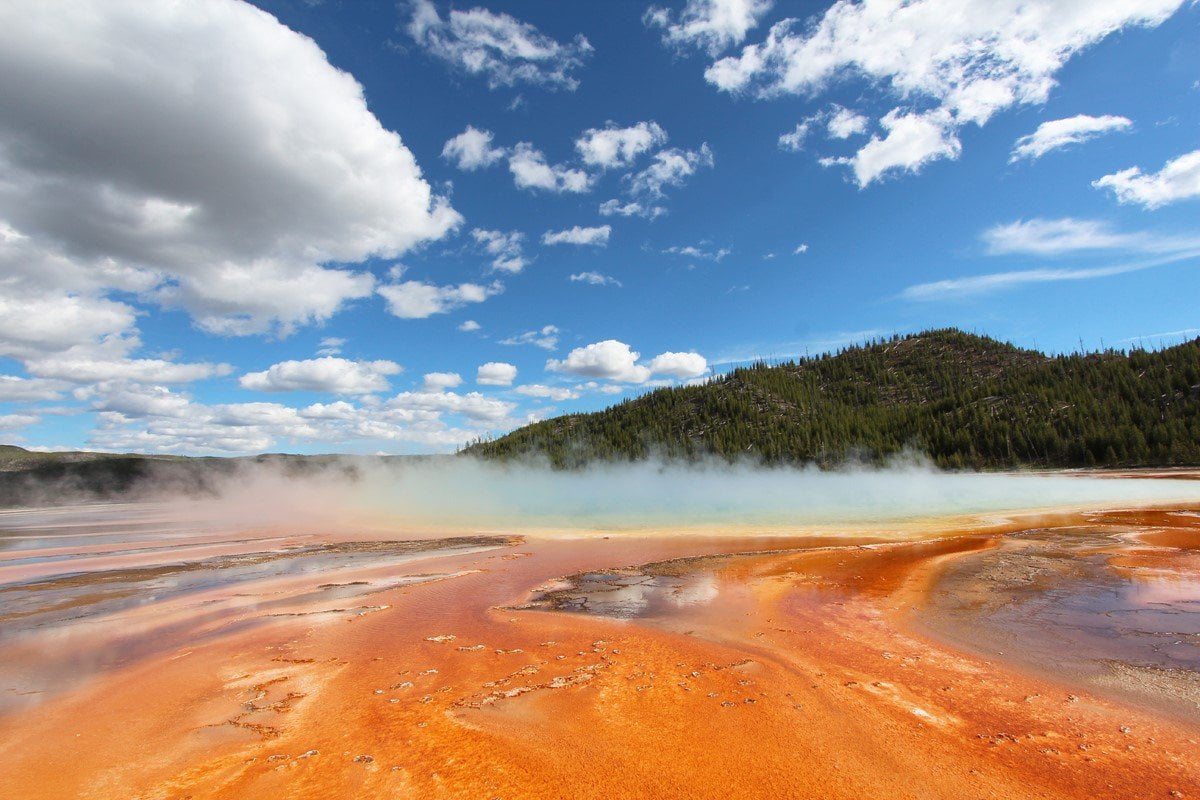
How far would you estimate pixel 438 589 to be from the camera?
1248 cm

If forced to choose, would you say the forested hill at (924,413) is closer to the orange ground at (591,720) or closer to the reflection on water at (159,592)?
the orange ground at (591,720)

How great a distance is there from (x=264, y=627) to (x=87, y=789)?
5.32 m

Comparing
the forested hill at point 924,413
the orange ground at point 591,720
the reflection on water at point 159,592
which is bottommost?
the orange ground at point 591,720

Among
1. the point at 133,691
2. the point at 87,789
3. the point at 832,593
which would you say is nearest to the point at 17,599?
the point at 133,691

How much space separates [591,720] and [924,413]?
10882 cm

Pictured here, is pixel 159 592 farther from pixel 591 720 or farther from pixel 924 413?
pixel 924 413

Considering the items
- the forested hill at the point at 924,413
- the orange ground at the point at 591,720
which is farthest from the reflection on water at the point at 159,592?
the forested hill at the point at 924,413

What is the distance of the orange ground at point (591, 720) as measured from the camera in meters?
4.45

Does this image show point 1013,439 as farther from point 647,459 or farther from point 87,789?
point 87,789

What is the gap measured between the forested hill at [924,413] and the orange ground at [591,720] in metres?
79.0

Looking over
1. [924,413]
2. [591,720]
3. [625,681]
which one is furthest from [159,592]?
[924,413]

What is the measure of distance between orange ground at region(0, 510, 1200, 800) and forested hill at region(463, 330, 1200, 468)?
3110 inches

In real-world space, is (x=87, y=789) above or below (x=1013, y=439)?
below

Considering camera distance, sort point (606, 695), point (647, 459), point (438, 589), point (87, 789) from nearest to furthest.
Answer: point (87, 789) < point (606, 695) < point (438, 589) < point (647, 459)
